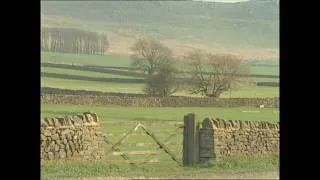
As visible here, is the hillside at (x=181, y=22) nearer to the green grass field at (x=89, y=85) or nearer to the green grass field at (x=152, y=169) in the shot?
the green grass field at (x=89, y=85)

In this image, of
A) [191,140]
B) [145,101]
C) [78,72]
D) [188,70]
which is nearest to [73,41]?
[78,72]

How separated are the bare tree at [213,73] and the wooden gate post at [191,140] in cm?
3181

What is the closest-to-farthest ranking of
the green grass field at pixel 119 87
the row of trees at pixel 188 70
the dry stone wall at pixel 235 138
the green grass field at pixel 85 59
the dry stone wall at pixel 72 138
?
1. the dry stone wall at pixel 72 138
2. the dry stone wall at pixel 235 138
3. the green grass field at pixel 119 87
4. the row of trees at pixel 188 70
5. the green grass field at pixel 85 59

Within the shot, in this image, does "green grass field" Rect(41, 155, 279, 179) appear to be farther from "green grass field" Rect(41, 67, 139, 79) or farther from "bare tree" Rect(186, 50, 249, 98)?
"green grass field" Rect(41, 67, 139, 79)

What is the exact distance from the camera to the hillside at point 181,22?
6912cm

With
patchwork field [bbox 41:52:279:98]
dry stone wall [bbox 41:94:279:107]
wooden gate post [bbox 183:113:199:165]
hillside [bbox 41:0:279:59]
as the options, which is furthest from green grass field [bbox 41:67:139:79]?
wooden gate post [bbox 183:113:199:165]

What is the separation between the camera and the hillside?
69.1 m

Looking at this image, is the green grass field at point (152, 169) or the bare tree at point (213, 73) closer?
the green grass field at point (152, 169)

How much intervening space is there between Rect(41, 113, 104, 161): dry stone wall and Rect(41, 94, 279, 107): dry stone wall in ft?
70.0

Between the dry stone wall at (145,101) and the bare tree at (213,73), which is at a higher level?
the bare tree at (213,73)

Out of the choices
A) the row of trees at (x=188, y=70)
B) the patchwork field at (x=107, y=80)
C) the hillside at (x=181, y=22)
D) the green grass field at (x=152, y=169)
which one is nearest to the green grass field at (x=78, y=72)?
the patchwork field at (x=107, y=80)

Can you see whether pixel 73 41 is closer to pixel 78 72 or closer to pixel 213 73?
pixel 78 72
